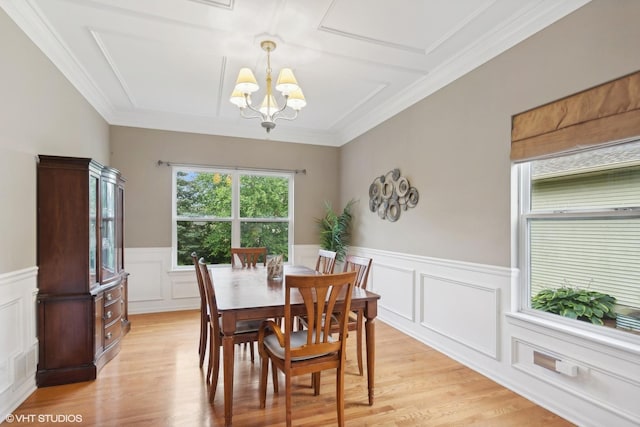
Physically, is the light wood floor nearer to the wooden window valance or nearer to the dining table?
the dining table

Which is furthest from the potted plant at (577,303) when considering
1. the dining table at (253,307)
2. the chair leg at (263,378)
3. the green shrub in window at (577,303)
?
the chair leg at (263,378)

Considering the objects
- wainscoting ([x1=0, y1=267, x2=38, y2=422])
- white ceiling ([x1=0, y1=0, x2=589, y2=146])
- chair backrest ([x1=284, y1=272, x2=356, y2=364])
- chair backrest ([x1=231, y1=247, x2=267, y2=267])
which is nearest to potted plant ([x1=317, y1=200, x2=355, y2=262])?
chair backrest ([x1=231, y1=247, x2=267, y2=267])

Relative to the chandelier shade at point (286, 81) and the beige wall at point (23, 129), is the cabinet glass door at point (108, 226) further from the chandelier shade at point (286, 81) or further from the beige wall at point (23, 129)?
the chandelier shade at point (286, 81)

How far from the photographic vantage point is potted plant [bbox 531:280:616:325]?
2068 mm

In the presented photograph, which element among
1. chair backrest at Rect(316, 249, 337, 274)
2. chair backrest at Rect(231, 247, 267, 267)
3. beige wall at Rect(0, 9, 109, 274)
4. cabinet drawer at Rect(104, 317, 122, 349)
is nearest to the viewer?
beige wall at Rect(0, 9, 109, 274)

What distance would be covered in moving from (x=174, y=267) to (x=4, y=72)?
3.17 meters

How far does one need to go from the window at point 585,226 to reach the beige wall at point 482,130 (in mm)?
180

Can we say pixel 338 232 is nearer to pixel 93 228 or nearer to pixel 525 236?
pixel 525 236

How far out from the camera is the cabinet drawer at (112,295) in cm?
302

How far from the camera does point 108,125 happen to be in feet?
14.7

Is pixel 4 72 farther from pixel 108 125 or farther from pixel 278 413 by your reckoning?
pixel 278 413

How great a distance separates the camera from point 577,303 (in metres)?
2.22

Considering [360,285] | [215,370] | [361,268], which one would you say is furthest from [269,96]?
[215,370]

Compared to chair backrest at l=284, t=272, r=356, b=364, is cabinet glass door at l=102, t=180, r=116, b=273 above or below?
above
